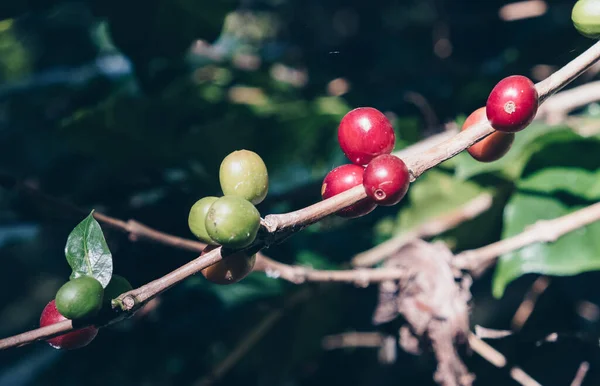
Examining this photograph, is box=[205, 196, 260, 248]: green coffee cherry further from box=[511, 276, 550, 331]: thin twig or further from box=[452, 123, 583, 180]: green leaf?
box=[511, 276, 550, 331]: thin twig

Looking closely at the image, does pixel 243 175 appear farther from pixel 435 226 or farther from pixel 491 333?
pixel 435 226

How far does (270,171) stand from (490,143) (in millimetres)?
1093

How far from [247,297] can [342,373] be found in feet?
1.78

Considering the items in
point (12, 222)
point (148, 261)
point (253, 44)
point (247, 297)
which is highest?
point (253, 44)

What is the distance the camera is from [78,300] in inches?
24.5

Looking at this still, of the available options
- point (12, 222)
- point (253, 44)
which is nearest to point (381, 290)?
point (12, 222)

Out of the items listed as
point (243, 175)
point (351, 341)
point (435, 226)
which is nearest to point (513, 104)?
point (243, 175)

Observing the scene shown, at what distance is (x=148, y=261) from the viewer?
1.49 meters

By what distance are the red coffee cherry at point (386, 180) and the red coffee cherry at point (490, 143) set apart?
0.18 meters

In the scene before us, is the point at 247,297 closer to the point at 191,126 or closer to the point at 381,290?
the point at 381,290

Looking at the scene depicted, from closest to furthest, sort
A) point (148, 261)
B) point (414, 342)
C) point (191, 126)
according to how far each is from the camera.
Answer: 1. point (414, 342)
2. point (148, 261)
3. point (191, 126)

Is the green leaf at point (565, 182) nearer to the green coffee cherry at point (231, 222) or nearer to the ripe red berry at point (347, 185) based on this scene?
the ripe red berry at point (347, 185)

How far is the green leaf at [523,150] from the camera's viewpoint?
1.26 metres

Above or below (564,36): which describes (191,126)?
above
